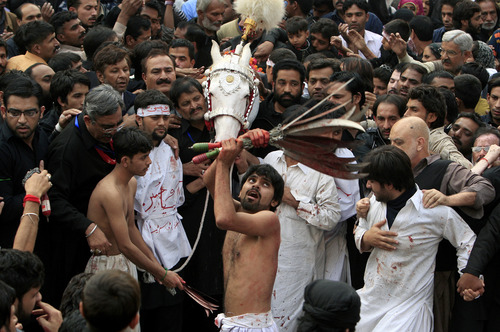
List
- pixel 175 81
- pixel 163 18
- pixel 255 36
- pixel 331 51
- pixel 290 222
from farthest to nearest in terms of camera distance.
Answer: pixel 163 18, pixel 331 51, pixel 255 36, pixel 175 81, pixel 290 222

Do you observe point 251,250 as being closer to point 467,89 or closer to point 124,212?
point 124,212

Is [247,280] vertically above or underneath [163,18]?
underneath

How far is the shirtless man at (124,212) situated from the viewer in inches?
228

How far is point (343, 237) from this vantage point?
22.0 ft

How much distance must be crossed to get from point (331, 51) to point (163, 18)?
9.53 feet

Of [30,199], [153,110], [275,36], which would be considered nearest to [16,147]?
[30,199]

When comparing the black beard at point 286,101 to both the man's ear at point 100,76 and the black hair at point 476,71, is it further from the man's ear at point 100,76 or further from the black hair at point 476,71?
the black hair at point 476,71

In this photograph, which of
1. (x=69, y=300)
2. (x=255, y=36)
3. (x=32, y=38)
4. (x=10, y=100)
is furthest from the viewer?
(x=255, y=36)

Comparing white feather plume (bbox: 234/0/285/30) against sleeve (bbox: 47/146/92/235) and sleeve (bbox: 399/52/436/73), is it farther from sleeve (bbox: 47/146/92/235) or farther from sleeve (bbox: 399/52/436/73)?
sleeve (bbox: 47/146/92/235)

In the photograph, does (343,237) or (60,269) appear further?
(343,237)

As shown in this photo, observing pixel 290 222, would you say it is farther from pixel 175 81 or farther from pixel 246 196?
pixel 175 81

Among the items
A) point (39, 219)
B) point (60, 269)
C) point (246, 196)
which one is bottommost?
point (60, 269)

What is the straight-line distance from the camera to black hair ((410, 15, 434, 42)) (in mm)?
10567

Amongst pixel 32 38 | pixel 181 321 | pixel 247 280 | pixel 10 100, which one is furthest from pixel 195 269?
pixel 32 38
